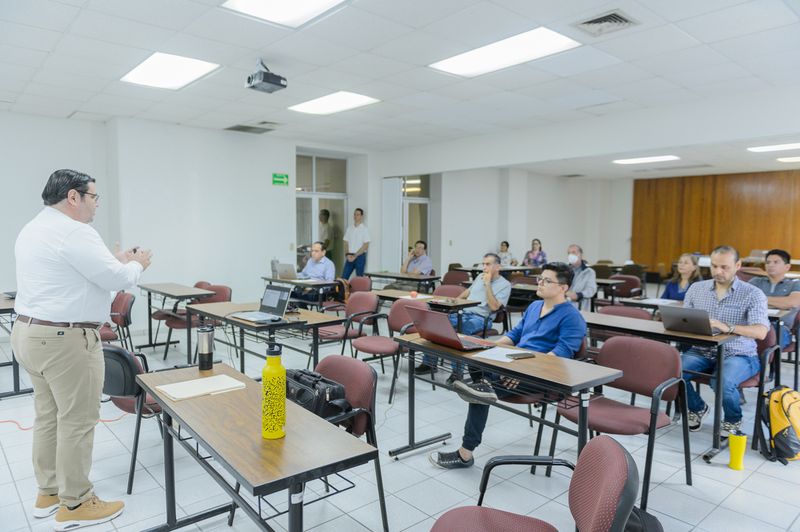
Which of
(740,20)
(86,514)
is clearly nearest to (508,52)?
(740,20)

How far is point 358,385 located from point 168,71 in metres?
4.15

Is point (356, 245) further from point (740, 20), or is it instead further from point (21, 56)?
point (740, 20)

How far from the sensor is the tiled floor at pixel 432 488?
246 cm

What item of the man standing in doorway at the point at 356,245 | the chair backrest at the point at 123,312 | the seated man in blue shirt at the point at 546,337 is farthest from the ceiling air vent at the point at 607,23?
the man standing in doorway at the point at 356,245

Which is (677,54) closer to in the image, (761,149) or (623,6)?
(623,6)

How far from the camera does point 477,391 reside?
2609 mm

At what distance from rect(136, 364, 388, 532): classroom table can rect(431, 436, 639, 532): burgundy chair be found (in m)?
0.46

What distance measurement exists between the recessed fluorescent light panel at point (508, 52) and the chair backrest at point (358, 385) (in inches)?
117

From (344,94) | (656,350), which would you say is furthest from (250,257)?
(656,350)

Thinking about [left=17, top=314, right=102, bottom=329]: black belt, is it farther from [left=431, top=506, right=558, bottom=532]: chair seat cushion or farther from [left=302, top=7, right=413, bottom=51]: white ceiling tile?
[left=302, top=7, right=413, bottom=51]: white ceiling tile

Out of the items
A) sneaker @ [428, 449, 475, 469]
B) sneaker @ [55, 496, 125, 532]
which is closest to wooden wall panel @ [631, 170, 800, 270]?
sneaker @ [428, 449, 475, 469]

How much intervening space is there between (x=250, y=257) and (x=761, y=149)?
8668 millimetres

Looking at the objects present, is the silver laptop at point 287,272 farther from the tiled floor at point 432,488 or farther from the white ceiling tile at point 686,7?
the white ceiling tile at point 686,7

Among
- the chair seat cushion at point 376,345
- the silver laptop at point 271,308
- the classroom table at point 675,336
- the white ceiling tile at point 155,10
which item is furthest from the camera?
the chair seat cushion at point 376,345
